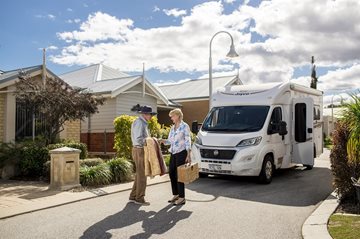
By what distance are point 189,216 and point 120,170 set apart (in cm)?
440

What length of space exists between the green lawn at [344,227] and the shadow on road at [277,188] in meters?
1.60

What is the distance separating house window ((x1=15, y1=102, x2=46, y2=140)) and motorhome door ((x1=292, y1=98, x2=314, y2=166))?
8.38 m

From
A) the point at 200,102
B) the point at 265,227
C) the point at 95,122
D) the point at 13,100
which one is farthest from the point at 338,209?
the point at 200,102

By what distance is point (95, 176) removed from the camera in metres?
10.1

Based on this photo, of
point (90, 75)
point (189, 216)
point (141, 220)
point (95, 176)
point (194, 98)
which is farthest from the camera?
point (194, 98)

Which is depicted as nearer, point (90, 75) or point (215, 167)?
point (215, 167)

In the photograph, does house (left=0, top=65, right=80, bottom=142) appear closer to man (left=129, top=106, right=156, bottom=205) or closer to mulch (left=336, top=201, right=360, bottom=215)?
man (left=129, top=106, right=156, bottom=205)

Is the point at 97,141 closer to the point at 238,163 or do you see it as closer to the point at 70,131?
the point at 70,131

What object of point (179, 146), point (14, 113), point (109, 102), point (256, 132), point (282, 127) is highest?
point (109, 102)

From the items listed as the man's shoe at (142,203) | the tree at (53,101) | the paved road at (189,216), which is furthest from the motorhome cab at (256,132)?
the tree at (53,101)

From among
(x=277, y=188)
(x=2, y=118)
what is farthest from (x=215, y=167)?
(x=2, y=118)

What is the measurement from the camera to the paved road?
5875 millimetres

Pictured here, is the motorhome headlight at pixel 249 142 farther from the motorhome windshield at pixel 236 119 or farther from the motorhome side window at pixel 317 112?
the motorhome side window at pixel 317 112

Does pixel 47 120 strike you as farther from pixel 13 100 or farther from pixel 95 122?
pixel 95 122
